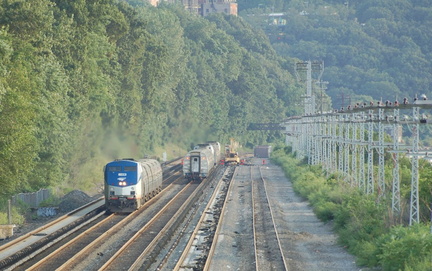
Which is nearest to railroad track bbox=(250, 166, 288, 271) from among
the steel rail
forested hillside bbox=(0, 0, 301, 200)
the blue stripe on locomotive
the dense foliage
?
the dense foliage

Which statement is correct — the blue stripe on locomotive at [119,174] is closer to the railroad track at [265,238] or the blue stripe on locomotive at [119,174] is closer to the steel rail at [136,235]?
the steel rail at [136,235]

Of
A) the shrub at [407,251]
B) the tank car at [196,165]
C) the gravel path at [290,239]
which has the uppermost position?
the tank car at [196,165]

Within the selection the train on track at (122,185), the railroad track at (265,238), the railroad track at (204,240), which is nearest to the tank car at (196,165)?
the railroad track at (265,238)

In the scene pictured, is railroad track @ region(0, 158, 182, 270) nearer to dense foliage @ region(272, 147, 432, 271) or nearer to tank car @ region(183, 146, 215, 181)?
dense foliage @ region(272, 147, 432, 271)

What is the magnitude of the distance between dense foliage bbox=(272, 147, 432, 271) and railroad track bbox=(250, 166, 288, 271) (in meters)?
2.79

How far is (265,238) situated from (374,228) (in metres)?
5.09

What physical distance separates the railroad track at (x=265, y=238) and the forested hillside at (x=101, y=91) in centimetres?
1315

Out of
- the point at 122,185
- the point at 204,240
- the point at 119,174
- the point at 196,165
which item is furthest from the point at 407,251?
the point at 196,165

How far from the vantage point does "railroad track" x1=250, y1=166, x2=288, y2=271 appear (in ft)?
92.3

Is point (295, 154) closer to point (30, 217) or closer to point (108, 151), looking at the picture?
point (108, 151)

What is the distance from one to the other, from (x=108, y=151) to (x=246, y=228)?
39541mm

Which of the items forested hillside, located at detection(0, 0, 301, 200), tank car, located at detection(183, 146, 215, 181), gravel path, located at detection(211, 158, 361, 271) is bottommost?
gravel path, located at detection(211, 158, 361, 271)

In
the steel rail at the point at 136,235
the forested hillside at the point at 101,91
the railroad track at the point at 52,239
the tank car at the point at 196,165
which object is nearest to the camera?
the steel rail at the point at 136,235

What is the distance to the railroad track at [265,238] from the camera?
28.1 meters
